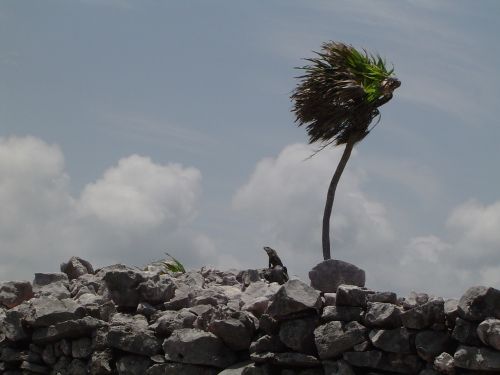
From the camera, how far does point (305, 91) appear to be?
17.2m

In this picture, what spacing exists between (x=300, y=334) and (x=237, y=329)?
710 millimetres

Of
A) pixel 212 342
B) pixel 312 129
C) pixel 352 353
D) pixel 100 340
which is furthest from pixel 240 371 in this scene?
pixel 312 129

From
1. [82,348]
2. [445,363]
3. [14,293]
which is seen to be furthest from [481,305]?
[14,293]

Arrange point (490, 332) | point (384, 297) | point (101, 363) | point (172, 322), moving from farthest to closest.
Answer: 1. point (101, 363)
2. point (172, 322)
3. point (384, 297)
4. point (490, 332)

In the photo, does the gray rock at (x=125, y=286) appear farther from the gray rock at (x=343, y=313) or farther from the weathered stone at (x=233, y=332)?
the gray rock at (x=343, y=313)

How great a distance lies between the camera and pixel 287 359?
27.4 ft

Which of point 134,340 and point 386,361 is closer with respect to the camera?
point 386,361

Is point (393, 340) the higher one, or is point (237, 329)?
point (237, 329)

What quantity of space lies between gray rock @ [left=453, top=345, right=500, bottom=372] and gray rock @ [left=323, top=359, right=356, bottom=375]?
3.50 ft

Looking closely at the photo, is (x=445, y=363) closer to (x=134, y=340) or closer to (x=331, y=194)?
(x=134, y=340)

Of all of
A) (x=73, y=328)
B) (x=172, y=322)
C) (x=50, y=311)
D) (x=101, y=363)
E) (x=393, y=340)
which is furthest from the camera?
(x=50, y=311)

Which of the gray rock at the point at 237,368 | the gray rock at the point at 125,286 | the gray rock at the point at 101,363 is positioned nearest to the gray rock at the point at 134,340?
the gray rock at the point at 101,363

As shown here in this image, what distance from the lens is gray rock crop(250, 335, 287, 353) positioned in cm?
853

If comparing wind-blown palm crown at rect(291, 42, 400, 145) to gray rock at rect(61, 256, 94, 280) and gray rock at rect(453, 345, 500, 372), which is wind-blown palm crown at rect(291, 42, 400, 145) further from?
gray rock at rect(453, 345, 500, 372)
